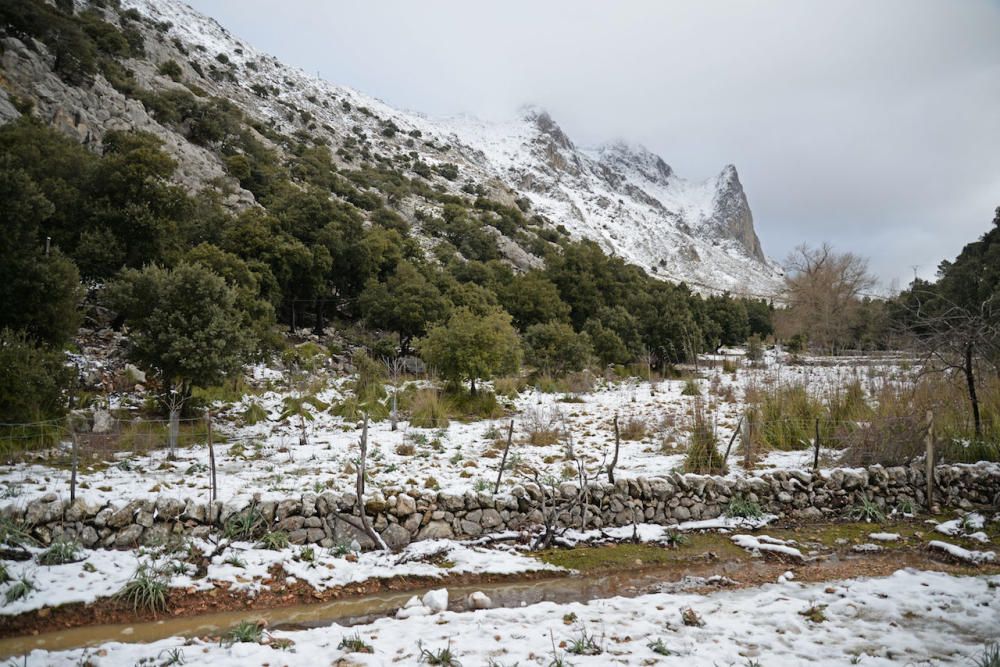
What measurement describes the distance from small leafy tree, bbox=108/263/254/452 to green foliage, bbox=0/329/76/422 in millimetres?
1292

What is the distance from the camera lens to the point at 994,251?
2166cm

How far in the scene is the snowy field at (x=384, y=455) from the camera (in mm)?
6938

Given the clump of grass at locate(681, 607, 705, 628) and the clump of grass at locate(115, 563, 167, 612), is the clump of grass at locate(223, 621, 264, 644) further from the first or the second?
the clump of grass at locate(681, 607, 705, 628)

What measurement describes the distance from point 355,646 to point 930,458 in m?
8.61

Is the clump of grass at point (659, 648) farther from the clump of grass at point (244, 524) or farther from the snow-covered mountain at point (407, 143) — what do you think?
the snow-covered mountain at point (407, 143)

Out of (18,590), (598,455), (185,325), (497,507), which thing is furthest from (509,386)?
(18,590)

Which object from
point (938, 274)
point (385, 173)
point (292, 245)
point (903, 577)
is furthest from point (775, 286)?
point (903, 577)

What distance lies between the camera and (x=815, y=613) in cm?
450

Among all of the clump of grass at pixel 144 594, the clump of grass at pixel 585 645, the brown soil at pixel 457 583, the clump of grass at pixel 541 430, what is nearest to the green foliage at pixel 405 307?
the clump of grass at pixel 541 430

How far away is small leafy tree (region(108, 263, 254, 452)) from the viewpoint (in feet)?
32.7

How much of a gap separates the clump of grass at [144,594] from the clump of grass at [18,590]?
76 centimetres

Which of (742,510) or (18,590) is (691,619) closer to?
(742,510)

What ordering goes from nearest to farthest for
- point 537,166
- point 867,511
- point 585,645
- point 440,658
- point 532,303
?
point 440,658 < point 585,645 < point 867,511 < point 532,303 < point 537,166

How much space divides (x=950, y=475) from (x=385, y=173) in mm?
53247
